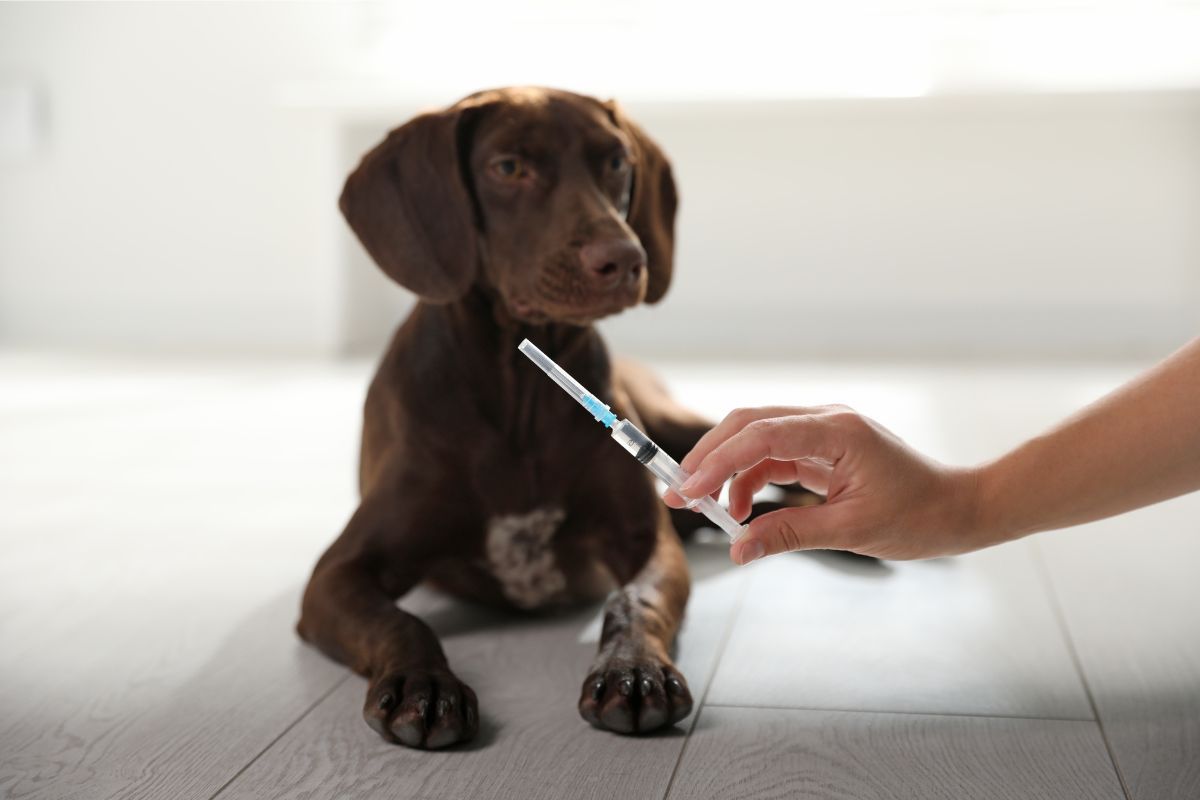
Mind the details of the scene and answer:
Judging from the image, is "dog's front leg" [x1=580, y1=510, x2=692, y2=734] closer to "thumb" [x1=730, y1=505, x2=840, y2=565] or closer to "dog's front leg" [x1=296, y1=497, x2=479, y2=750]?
"dog's front leg" [x1=296, y1=497, x2=479, y2=750]

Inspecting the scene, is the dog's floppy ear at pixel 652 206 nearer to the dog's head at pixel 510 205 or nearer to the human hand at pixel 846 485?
the dog's head at pixel 510 205

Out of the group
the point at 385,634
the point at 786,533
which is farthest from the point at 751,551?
the point at 385,634

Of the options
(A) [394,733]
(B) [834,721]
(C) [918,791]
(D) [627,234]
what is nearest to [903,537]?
(C) [918,791]

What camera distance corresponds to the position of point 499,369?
1871mm

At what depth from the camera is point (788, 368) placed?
5.41 m

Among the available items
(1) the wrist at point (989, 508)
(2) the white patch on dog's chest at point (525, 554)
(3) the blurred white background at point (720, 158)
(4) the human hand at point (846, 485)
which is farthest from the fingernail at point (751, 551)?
(3) the blurred white background at point (720, 158)

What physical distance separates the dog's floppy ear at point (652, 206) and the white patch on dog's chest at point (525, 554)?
0.38 m

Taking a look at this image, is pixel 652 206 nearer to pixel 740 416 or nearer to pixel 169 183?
pixel 740 416

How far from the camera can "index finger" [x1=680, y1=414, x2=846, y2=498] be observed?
42.8 inches

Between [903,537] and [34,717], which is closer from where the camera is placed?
[903,537]

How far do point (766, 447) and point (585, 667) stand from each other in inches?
26.2

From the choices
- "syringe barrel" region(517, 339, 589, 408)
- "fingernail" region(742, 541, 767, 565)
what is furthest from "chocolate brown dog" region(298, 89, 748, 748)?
"fingernail" region(742, 541, 767, 565)

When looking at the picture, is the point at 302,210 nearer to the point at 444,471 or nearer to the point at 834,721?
the point at 444,471

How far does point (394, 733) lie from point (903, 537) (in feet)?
1.83
